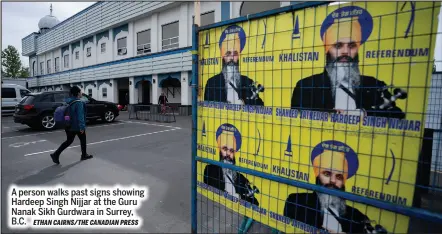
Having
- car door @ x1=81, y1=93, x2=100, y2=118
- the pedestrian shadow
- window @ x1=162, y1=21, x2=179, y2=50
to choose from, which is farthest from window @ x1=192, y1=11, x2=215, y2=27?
the pedestrian shadow

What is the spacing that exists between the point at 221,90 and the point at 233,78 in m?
0.18

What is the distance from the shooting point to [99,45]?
966 inches

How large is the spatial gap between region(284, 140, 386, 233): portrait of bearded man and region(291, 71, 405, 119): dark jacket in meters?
0.28

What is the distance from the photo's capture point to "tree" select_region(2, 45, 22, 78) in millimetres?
47831

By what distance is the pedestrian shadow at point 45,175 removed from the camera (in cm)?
453

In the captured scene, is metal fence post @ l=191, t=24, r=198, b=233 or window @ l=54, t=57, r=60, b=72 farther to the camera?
window @ l=54, t=57, r=60, b=72

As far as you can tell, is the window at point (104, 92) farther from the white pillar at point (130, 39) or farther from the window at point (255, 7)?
the window at point (255, 7)

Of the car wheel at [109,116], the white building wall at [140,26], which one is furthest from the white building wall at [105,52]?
the car wheel at [109,116]

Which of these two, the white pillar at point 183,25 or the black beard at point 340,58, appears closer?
the black beard at point 340,58

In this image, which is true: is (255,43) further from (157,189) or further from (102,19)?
(102,19)

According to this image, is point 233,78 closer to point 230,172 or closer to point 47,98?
point 230,172

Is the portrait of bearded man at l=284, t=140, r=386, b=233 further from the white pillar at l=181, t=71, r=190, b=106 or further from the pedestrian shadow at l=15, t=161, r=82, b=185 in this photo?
the white pillar at l=181, t=71, r=190, b=106

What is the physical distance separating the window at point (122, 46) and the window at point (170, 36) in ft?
17.3

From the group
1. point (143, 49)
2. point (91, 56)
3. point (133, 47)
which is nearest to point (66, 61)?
point (91, 56)
